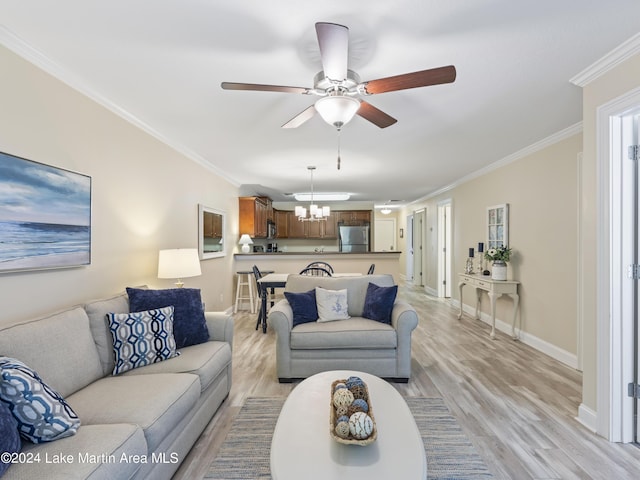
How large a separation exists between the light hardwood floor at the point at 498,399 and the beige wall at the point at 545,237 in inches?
13.8

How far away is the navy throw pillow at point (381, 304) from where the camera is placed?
3.30m

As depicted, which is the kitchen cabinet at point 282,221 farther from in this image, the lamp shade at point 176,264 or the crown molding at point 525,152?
the lamp shade at point 176,264

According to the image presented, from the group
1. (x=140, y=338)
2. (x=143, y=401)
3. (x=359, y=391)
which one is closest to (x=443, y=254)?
(x=359, y=391)

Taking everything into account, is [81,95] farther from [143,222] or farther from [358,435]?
[358,435]

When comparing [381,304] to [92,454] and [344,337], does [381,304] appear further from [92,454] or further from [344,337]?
[92,454]

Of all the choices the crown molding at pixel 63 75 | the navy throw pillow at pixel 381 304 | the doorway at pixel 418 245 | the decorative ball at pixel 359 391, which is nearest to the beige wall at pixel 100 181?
the crown molding at pixel 63 75

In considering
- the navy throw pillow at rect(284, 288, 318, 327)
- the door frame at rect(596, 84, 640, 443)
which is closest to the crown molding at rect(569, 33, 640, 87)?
the door frame at rect(596, 84, 640, 443)

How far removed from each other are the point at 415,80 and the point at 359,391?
→ 1694 mm

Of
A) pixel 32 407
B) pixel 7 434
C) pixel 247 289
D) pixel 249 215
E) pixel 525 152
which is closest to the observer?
pixel 7 434

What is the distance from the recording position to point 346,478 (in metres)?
1.24

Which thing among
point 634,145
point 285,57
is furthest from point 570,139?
point 285,57

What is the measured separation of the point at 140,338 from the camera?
2232 mm

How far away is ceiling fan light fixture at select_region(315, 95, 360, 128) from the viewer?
1.99 metres

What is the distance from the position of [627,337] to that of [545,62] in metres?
1.86
